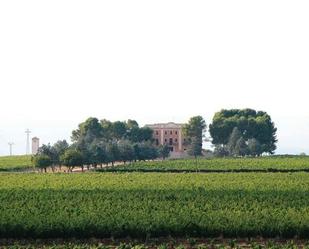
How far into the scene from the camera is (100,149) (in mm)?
107438

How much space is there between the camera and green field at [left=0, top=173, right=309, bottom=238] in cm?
3188

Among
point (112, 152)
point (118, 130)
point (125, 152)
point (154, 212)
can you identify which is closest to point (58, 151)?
point (112, 152)

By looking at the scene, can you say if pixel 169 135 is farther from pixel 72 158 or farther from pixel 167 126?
pixel 72 158

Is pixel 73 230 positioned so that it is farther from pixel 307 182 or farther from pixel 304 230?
pixel 307 182

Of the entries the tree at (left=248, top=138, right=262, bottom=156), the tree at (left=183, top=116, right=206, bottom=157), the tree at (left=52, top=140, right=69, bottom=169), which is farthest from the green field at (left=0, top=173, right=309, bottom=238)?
the tree at (left=183, top=116, right=206, bottom=157)

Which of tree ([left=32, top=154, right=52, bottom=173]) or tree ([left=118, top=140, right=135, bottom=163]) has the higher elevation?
tree ([left=118, top=140, right=135, bottom=163])

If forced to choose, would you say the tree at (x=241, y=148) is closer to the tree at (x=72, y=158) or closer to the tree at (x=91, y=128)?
the tree at (x=91, y=128)

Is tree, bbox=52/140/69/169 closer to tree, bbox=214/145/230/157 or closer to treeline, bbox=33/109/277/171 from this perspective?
treeline, bbox=33/109/277/171

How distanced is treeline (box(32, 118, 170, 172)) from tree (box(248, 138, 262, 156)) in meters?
17.7

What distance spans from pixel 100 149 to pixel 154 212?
7217 centimetres

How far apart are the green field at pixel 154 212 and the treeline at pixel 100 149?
133ft

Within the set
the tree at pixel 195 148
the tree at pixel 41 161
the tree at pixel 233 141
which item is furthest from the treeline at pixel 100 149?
the tree at pixel 233 141

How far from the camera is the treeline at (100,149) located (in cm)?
9394

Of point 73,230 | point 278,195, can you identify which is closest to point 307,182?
point 278,195
